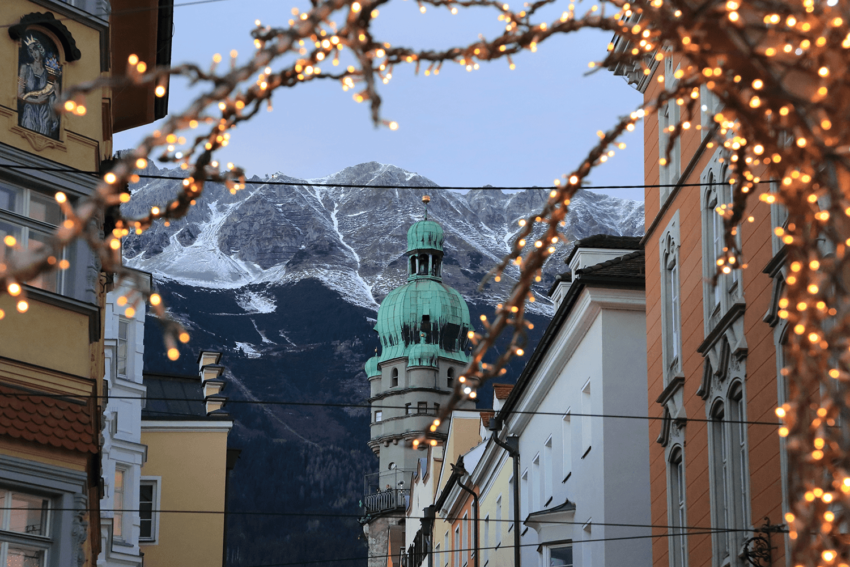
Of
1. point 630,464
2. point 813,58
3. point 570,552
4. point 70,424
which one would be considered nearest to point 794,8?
point 813,58

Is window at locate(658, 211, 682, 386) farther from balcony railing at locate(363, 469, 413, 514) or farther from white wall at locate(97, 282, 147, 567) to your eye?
balcony railing at locate(363, 469, 413, 514)

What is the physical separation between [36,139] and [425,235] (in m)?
102

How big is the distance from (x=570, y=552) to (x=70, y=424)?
15.5 meters

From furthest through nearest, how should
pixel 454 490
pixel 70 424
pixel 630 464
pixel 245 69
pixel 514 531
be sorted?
pixel 454 490 < pixel 514 531 < pixel 630 464 < pixel 70 424 < pixel 245 69

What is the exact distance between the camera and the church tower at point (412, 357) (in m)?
121

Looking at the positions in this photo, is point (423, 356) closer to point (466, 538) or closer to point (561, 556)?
point (466, 538)

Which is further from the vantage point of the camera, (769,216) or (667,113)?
(667,113)

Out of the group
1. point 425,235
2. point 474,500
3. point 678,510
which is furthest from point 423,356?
point 678,510

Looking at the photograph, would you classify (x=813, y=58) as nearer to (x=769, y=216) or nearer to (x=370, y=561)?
(x=769, y=216)

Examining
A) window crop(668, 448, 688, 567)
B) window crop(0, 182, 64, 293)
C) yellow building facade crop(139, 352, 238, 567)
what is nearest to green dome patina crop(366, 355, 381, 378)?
yellow building facade crop(139, 352, 238, 567)

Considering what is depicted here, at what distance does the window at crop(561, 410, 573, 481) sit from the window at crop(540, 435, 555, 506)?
1.34 m

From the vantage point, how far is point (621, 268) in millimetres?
26375

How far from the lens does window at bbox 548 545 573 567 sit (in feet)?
90.2

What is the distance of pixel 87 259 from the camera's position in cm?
1491
